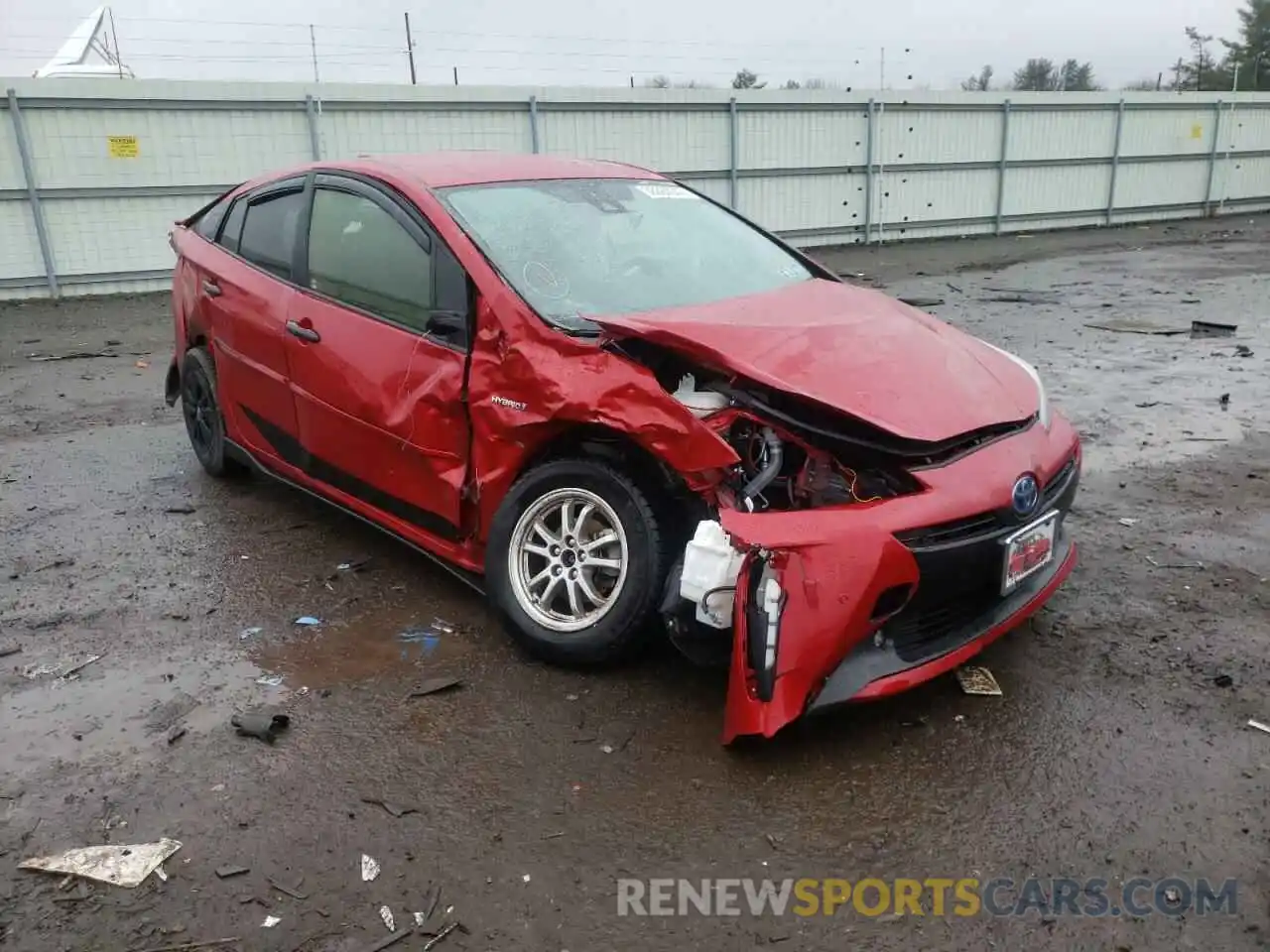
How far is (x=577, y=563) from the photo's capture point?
3.33m

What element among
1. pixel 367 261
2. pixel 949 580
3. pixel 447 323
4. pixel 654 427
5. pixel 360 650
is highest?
pixel 367 261

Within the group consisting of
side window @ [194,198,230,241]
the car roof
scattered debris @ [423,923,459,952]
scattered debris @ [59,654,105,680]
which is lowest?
scattered debris @ [59,654,105,680]

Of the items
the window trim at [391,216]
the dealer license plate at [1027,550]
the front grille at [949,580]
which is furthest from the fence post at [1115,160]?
the front grille at [949,580]

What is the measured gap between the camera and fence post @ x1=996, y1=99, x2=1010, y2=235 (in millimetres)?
19016

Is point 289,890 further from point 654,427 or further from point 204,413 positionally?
point 204,413

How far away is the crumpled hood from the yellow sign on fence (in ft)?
39.7

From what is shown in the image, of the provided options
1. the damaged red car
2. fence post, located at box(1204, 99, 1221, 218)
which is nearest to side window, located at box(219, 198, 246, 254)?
the damaged red car

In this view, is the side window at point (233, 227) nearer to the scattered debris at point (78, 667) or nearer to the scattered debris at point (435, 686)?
the scattered debris at point (78, 667)

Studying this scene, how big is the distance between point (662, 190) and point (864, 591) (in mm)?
2448

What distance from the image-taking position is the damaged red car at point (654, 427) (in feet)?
9.26

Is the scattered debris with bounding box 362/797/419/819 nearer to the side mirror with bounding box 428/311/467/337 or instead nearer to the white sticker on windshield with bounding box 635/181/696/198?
the side mirror with bounding box 428/311/467/337

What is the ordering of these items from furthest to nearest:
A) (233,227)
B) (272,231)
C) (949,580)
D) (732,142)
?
(732,142) → (233,227) → (272,231) → (949,580)

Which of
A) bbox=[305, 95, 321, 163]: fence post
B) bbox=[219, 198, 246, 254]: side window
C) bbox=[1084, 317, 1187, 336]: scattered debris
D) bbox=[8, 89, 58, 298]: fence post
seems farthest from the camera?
bbox=[305, 95, 321, 163]: fence post


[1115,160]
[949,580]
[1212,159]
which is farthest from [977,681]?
[1212,159]
